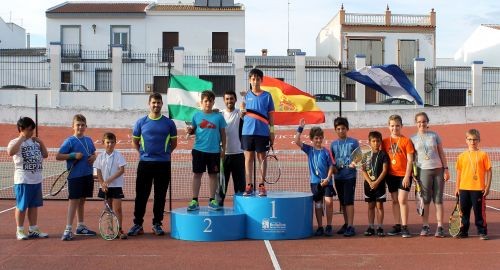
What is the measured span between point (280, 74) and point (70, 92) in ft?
39.3

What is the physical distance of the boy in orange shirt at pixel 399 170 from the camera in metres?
10.3

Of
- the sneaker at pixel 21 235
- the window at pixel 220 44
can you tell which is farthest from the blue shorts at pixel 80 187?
the window at pixel 220 44

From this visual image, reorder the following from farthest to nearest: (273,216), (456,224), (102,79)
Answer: (102,79) < (456,224) < (273,216)

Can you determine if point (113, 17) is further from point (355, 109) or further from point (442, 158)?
point (442, 158)

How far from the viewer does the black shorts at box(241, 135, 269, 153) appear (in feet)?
34.6

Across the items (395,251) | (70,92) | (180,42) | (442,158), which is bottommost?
(395,251)

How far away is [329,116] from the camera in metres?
34.9

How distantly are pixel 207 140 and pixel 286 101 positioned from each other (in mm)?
2450

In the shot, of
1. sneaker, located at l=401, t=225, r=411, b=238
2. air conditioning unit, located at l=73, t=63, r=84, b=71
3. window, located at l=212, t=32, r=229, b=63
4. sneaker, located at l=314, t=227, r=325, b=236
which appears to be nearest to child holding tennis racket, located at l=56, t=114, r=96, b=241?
sneaker, located at l=314, t=227, r=325, b=236

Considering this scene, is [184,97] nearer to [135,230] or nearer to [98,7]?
[135,230]

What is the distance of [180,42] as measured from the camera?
45.5 m

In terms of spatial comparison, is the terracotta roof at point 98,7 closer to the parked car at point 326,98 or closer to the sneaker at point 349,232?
the parked car at point 326,98

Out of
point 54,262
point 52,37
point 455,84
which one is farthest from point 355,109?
point 54,262

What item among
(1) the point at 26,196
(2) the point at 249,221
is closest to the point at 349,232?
(2) the point at 249,221
